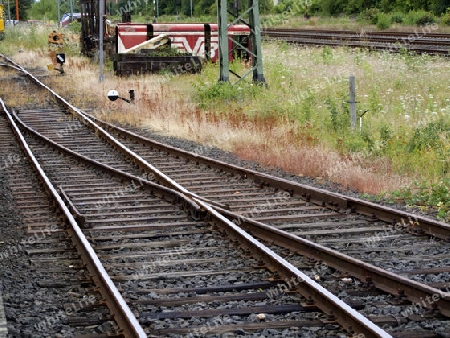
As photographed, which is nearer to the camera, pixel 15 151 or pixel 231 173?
pixel 231 173

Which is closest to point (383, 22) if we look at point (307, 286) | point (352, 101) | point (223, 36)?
point (223, 36)

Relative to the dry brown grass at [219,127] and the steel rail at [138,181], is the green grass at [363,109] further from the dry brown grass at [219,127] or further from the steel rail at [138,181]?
the steel rail at [138,181]

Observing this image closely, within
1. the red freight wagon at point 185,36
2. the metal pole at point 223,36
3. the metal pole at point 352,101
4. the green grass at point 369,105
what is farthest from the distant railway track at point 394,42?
the metal pole at point 352,101

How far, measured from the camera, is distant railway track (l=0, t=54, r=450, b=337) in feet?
19.7

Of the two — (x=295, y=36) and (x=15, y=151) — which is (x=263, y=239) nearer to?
(x=15, y=151)

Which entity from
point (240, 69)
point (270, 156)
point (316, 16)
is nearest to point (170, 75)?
point (240, 69)

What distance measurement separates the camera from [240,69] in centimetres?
2614

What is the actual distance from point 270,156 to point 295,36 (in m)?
31.9

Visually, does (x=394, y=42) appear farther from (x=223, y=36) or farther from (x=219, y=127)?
(x=219, y=127)

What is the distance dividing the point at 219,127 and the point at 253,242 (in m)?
8.89

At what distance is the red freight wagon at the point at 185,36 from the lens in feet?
101

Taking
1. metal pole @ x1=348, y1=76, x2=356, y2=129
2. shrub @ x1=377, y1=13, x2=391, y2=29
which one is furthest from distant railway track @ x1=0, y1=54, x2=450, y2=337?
shrub @ x1=377, y1=13, x2=391, y2=29

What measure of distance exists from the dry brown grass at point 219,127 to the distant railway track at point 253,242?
3.74 ft

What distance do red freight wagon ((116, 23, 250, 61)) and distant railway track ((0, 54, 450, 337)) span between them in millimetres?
17911
